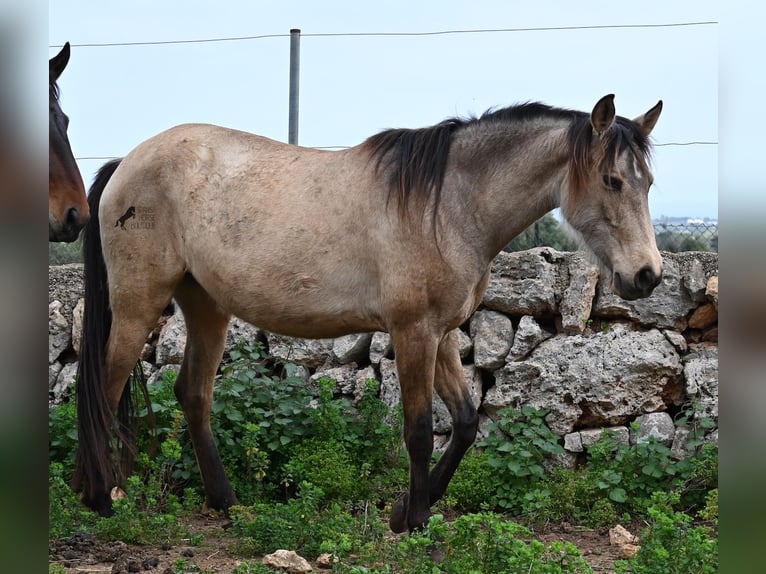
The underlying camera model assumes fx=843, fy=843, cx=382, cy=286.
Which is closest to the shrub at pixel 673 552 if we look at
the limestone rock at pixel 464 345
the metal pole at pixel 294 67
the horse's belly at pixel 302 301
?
the horse's belly at pixel 302 301

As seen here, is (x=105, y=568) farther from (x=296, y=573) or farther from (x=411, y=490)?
(x=411, y=490)

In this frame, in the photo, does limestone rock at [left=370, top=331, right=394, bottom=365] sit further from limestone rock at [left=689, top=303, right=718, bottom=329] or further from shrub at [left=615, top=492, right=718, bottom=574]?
shrub at [left=615, top=492, right=718, bottom=574]

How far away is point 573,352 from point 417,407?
168cm

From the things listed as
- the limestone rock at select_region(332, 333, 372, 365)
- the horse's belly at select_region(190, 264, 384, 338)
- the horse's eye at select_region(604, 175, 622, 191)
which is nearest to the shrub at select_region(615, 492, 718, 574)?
the horse's eye at select_region(604, 175, 622, 191)

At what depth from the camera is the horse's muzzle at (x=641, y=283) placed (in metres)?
3.59

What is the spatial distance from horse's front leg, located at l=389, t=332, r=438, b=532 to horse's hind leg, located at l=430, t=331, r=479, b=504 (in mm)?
255

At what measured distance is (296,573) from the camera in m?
3.49

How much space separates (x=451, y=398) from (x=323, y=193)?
4.00ft

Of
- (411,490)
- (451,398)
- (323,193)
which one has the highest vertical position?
(323,193)

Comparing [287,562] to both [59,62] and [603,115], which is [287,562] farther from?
[603,115]

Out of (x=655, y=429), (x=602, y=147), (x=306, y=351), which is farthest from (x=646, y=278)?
(x=306, y=351)

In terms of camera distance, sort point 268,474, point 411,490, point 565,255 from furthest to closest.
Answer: point 565,255 < point 268,474 < point 411,490
